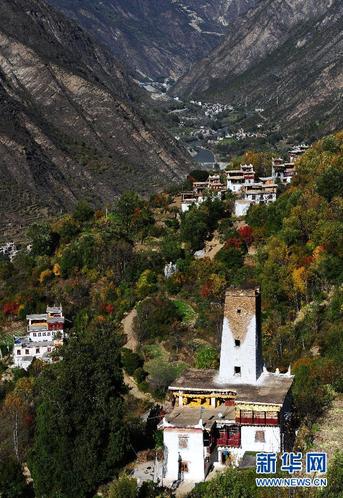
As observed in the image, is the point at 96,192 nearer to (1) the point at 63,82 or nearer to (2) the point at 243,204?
(1) the point at 63,82

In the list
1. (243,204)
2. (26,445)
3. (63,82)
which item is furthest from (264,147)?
(26,445)

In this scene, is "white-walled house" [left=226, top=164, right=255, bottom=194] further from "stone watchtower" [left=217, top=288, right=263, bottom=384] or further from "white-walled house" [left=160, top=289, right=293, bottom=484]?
"white-walled house" [left=160, top=289, right=293, bottom=484]

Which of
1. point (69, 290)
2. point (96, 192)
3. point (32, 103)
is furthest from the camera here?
point (32, 103)

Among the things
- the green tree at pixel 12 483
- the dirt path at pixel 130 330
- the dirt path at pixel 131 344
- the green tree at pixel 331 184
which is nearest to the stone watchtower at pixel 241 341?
the green tree at pixel 12 483

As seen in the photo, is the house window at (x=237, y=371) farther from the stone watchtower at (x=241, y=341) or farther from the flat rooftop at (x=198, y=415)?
the flat rooftop at (x=198, y=415)

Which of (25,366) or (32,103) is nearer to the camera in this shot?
(25,366)

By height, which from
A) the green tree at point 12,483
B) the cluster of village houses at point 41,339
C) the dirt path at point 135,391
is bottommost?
the green tree at point 12,483

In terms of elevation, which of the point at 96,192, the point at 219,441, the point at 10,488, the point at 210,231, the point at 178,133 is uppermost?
the point at 178,133

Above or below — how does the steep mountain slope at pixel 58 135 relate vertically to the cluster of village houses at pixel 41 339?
above
